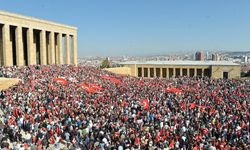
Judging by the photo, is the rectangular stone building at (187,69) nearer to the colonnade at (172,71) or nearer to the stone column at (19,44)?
the colonnade at (172,71)

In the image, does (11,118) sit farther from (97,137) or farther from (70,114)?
(97,137)

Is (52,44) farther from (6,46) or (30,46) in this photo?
(6,46)

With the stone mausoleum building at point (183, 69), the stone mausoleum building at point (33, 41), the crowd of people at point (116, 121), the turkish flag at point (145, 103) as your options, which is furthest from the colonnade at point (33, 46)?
the turkish flag at point (145, 103)

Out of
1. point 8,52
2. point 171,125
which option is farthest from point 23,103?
point 8,52

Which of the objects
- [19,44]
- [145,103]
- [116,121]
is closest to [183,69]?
[19,44]

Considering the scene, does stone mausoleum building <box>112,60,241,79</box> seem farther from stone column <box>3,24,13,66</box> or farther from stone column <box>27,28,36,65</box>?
stone column <box>3,24,13,66</box>
